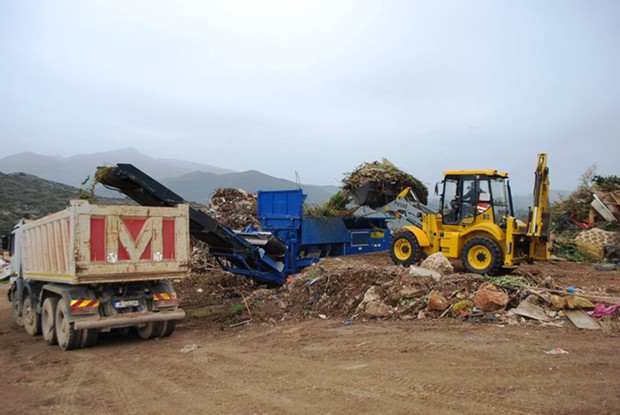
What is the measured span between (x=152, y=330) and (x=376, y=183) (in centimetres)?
719

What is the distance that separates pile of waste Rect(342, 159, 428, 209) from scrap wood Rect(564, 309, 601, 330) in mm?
6244

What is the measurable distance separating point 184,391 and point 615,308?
20.5ft

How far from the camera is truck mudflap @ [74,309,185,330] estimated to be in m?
6.95

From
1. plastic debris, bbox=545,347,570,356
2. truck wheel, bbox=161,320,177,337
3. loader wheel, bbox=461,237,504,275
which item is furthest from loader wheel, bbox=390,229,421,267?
truck wheel, bbox=161,320,177,337

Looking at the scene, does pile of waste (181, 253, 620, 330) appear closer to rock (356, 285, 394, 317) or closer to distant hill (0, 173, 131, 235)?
rock (356, 285, 394, 317)

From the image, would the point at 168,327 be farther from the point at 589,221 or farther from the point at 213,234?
the point at 589,221

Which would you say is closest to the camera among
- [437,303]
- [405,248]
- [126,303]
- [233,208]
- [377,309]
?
[126,303]

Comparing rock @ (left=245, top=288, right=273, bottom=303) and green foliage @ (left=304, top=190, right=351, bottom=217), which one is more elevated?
green foliage @ (left=304, top=190, right=351, bottom=217)

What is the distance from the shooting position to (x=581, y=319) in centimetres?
718

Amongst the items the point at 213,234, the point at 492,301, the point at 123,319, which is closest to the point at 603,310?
the point at 492,301

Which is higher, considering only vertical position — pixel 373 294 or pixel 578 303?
pixel 578 303

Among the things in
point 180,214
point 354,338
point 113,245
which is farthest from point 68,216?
point 354,338

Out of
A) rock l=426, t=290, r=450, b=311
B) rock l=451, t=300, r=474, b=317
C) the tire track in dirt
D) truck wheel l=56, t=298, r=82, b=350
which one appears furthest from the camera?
rock l=426, t=290, r=450, b=311

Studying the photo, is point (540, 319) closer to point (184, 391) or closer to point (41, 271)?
point (184, 391)
